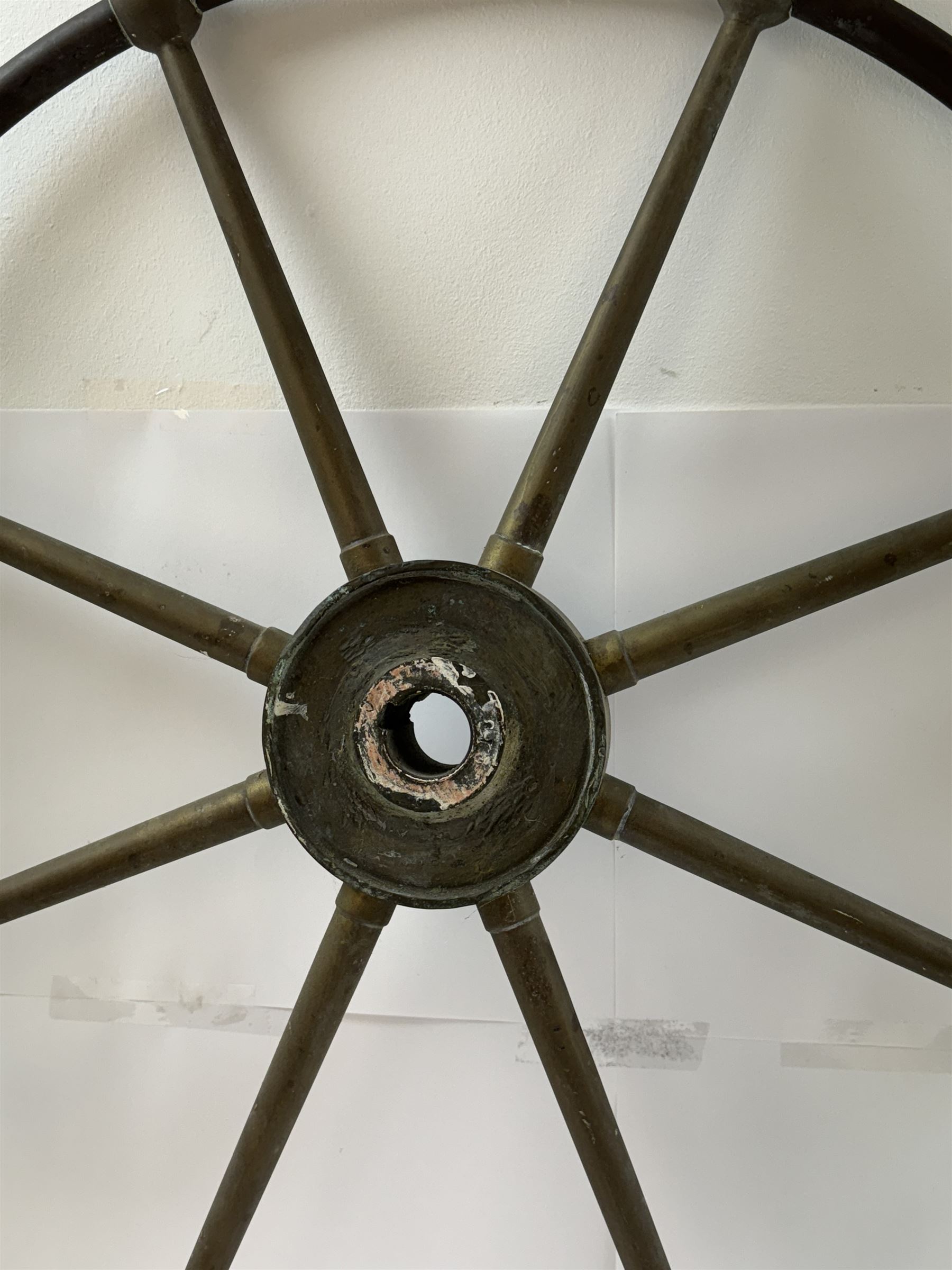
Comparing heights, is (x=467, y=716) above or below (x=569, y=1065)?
above

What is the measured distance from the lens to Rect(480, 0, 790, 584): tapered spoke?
42.0 inches

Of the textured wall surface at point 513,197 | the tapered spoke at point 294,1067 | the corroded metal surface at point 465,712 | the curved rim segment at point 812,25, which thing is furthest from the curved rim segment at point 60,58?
the tapered spoke at point 294,1067

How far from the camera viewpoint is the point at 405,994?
53.8 inches

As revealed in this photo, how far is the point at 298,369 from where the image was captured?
3.63 feet

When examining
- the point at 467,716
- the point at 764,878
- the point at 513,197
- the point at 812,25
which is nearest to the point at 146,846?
the point at 467,716

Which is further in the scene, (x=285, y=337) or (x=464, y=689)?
(x=285, y=337)

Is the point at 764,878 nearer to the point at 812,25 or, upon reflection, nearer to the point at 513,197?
the point at 513,197

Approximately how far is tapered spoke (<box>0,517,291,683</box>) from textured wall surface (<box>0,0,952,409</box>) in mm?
328

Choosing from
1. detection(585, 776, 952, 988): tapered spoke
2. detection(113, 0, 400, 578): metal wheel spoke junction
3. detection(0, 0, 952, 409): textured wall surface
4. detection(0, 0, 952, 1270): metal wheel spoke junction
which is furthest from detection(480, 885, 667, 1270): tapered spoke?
detection(0, 0, 952, 409): textured wall surface

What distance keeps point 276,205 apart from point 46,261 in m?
0.32

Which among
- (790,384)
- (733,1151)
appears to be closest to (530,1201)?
(733,1151)

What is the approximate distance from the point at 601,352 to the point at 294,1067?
0.80 metres

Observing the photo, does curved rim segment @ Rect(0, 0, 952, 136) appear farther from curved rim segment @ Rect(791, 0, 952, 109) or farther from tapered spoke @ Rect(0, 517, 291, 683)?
tapered spoke @ Rect(0, 517, 291, 683)

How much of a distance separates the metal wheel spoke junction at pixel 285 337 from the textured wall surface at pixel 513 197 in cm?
17
